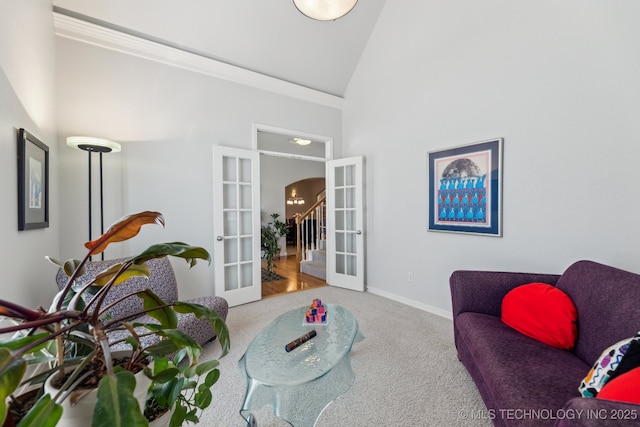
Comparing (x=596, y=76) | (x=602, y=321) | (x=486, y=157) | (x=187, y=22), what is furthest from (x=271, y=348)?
(x=187, y=22)

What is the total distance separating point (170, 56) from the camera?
3.11 metres

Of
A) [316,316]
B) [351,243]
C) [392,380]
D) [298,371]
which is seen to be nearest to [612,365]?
[392,380]

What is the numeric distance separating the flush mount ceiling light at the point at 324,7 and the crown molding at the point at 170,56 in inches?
64.9

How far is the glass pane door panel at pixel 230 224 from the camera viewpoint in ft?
11.6

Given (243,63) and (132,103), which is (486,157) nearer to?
(243,63)

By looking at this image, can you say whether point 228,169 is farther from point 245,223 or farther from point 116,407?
point 116,407

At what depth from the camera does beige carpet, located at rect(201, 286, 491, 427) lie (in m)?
1.63

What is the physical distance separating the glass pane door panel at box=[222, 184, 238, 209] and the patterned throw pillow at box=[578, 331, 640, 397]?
138 inches

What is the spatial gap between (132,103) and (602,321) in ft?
14.4

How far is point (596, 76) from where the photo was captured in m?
2.06

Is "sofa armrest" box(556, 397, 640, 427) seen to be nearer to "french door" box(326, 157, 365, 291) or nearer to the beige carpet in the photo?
the beige carpet

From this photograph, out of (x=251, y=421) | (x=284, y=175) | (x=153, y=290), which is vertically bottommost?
(x=251, y=421)

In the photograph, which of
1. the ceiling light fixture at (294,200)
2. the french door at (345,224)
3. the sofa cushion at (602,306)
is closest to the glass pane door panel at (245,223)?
the french door at (345,224)

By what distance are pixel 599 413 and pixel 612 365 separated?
490mm
